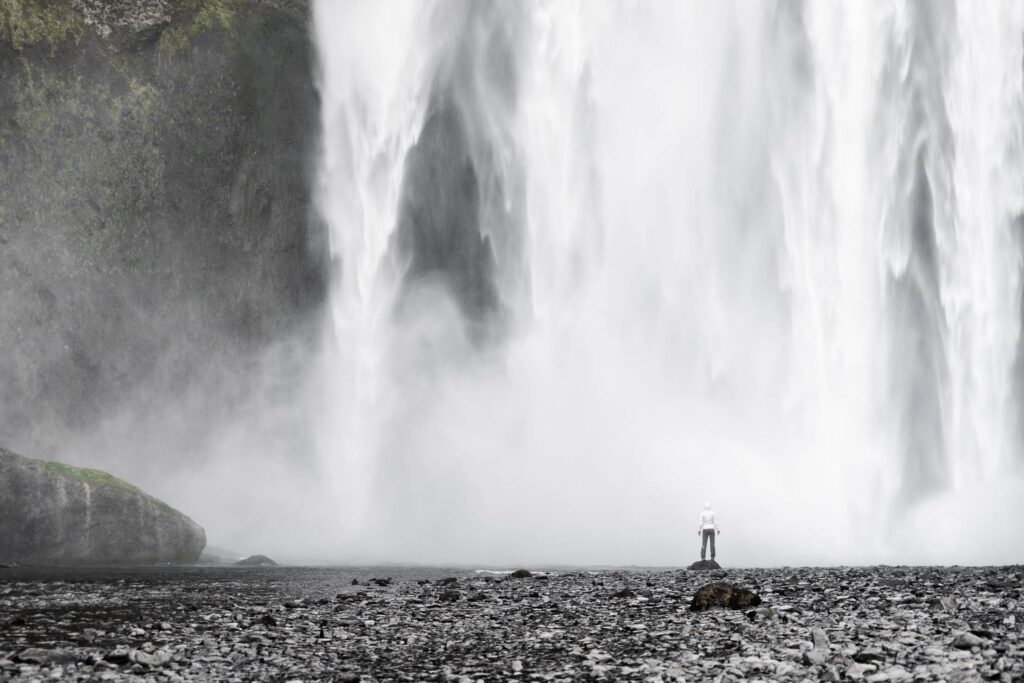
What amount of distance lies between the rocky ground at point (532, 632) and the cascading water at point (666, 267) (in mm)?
16999

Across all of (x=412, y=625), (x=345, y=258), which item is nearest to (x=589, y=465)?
(x=345, y=258)

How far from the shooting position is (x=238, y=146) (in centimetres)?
4241

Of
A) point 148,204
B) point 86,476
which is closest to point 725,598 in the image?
point 86,476

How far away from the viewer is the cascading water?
112 ft

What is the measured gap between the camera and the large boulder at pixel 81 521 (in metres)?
24.2

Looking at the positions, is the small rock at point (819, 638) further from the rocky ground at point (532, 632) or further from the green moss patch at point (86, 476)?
the green moss patch at point (86, 476)

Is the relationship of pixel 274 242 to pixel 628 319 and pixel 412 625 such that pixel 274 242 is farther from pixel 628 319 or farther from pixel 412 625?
pixel 412 625

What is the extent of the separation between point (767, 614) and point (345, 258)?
32094 mm

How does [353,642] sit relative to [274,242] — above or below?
below

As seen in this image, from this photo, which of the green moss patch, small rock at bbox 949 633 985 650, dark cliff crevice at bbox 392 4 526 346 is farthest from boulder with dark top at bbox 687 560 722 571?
dark cliff crevice at bbox 392 4 526 346

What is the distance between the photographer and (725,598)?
10.4 m

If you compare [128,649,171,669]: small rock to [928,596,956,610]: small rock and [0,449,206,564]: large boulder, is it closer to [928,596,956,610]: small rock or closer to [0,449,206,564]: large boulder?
[928,596,956,610]: small rock

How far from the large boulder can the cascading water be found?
597 centimetres

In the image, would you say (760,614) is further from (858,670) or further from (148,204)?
(148,204)
